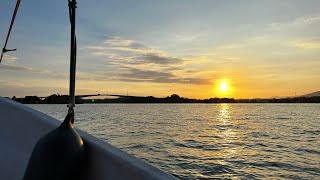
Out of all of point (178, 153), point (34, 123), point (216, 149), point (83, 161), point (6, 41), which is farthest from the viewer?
point (216, 149)

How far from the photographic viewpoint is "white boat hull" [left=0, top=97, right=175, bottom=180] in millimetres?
2314

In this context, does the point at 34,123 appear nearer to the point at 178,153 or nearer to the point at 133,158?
the point at 133,158

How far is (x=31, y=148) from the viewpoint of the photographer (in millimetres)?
3244

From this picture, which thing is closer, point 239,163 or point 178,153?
point 239,163

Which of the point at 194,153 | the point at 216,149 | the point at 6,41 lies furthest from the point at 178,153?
the point at 6,41

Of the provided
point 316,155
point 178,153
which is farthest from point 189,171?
point 316,155

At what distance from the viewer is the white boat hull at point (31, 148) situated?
7.59ft

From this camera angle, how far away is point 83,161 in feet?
8.30

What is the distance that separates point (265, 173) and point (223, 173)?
184 centimetres

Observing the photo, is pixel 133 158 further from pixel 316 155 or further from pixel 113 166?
pixel 316 155

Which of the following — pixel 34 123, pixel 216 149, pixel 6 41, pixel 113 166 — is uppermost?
pixel 6 41

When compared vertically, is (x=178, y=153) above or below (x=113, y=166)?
below

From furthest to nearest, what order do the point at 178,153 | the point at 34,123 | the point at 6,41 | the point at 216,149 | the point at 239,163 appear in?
the point at 216,149 < the point at 178,153 < the point at 239,163 < the point at 6,41 < the point at 34,123

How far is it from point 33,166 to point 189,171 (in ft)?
38.3
